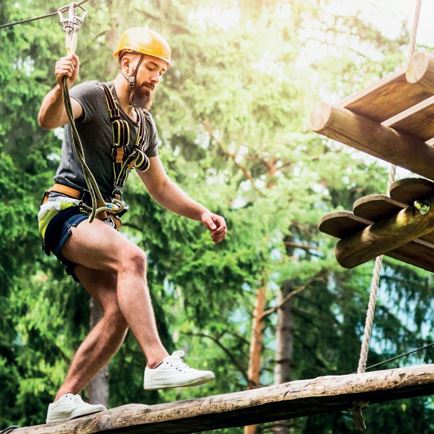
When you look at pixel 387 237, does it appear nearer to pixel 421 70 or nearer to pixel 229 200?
pixel 421 70

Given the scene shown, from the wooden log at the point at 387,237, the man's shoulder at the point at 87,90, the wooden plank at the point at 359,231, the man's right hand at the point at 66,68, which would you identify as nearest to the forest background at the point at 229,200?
the wooden plank at the point at 359,231

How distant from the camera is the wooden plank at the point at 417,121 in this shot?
4.72 m

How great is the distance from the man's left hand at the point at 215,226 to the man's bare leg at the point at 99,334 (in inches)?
18.6

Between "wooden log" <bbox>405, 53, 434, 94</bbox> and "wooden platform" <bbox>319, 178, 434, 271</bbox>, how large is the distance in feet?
2.54

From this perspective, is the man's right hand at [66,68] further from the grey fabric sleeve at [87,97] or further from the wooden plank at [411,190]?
the wooden plank at [411,190]

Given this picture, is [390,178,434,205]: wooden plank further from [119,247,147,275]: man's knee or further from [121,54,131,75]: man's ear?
[121,54,131,75]: man's ear

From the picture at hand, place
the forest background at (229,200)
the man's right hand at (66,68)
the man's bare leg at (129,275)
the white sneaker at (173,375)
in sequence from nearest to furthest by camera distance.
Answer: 1. the man's right hand at (66,68)
2. the white sneaker at (173,375)
3. the man's bare leg at (129,275)
4. the forest background at (229,200)

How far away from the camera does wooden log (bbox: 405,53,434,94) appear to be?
4387 millimetres

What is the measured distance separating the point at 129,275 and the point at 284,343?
11.8m

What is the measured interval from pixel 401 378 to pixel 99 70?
9876 millimetres

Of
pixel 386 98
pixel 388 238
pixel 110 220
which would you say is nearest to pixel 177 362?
pixel 110 220

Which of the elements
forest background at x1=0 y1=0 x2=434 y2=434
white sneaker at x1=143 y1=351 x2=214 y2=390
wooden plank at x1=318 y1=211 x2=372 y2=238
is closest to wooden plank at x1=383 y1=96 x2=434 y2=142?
wooden plank at x1=318 y1=211 x2=372 y2=238

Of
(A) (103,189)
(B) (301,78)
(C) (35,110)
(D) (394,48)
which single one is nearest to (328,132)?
(A) (103,189)

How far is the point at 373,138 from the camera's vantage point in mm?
4938
